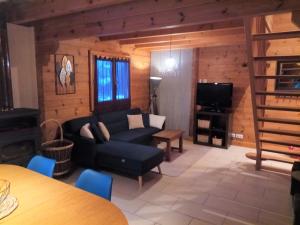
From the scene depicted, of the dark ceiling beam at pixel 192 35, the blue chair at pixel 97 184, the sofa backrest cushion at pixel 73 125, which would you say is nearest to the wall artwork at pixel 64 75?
the sofa backrest cushion at pixel 73 125

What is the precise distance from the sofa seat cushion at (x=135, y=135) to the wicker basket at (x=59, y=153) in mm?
1004

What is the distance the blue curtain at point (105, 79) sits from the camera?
4.99m

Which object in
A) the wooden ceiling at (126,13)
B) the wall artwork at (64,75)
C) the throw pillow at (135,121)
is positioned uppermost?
the wooden ceiling at (126,13)

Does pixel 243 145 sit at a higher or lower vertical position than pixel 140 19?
lower

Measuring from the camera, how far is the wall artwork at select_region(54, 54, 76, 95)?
4148 mm

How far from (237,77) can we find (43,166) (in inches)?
187

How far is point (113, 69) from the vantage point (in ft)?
17.5

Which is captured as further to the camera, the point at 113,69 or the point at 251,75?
the point at 113,69

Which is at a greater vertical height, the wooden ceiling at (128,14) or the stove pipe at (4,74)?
the wooden ceiling at (128,14)

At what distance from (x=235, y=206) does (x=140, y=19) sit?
2624 mm

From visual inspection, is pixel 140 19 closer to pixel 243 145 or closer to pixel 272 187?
pixel 272 187

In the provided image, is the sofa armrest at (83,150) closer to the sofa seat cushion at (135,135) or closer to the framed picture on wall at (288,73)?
the sofa seat cushion at (135,135)

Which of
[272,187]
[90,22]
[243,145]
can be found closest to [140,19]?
[90,22]

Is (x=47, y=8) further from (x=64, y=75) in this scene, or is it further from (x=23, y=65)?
(x=64, y=75)
